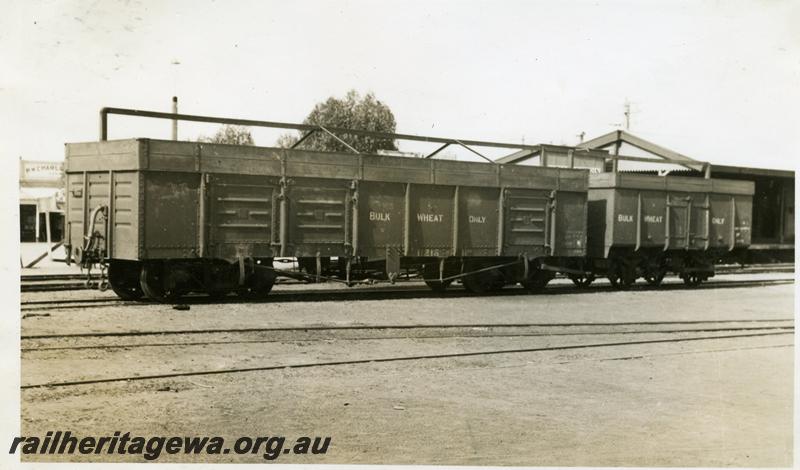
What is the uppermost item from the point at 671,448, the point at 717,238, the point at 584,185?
the point at 584,185

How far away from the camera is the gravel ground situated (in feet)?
18.6

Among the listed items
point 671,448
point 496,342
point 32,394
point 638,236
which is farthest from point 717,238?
point 32,394

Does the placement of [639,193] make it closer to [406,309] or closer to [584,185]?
[584,185]

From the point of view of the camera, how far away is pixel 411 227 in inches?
589

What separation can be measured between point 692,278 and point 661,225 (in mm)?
2877

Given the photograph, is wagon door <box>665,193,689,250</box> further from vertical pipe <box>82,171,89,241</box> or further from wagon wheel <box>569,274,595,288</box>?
vertical pipe <box>82,171,89,241</box>

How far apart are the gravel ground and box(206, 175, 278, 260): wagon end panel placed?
174 cm

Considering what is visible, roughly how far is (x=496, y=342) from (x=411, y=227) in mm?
5324

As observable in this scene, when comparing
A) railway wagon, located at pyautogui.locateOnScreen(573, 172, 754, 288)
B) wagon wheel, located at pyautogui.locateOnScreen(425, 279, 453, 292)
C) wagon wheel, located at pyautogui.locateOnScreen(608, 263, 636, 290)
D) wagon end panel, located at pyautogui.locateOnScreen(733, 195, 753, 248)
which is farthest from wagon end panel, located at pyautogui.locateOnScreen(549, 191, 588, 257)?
wagon end panel, located at pyautogui.locateOnScreen(733, 195, 753, 248)

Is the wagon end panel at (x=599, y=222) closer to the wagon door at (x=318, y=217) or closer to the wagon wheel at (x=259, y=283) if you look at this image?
the wagon door at (x=318, y=217)

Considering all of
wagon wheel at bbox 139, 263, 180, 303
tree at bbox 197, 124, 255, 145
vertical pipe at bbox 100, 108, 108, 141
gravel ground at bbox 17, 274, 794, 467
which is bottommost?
gravel ground at bbox 17, 274, 794, 467

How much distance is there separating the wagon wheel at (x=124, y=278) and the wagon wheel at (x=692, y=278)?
1418 centimetres

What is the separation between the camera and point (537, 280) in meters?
17.0

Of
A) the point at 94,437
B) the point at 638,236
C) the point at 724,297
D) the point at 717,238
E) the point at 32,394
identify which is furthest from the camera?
the point at 717,238
